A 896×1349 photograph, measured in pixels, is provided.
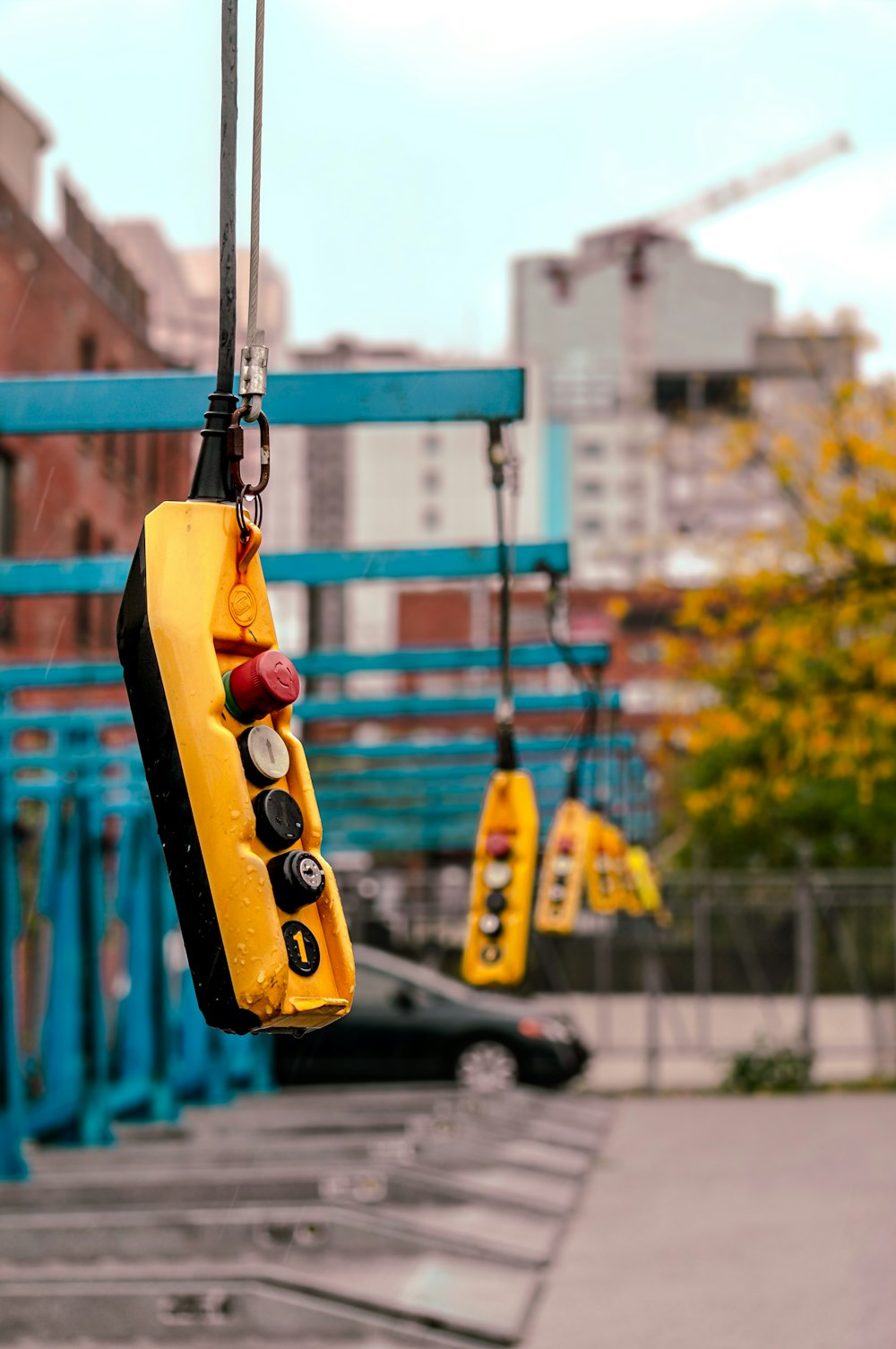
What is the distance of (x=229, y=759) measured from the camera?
2.74 m

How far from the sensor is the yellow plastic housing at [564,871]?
8648 mm

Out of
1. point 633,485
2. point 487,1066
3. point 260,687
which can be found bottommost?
point 487,1066

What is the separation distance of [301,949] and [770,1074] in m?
19.6

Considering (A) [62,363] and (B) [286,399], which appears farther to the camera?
(A) [62,363]

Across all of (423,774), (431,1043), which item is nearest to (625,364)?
(431,1043)

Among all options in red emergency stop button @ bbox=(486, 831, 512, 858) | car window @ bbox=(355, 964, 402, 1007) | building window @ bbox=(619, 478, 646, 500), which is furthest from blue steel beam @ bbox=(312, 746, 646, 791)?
building window @ bbox=(619, 478, 646, 500)

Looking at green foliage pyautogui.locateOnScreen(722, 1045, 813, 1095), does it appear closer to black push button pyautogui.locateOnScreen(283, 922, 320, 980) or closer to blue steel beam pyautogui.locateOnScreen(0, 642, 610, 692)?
blue steel beam pyautogui.locateOnScreen(0, 642, 610, 692)

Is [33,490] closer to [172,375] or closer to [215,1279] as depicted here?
[215,1279]

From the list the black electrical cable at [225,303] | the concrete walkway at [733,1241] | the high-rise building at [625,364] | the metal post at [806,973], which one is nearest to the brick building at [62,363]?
the metal post at [806,973]

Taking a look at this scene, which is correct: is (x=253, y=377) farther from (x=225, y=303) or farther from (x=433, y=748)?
(x=433, y=748)

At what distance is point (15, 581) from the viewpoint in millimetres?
7715

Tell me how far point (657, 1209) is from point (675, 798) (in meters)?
44.7

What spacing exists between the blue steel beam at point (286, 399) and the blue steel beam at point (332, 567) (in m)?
2.22

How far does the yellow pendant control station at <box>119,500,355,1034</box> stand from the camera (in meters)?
2.70
